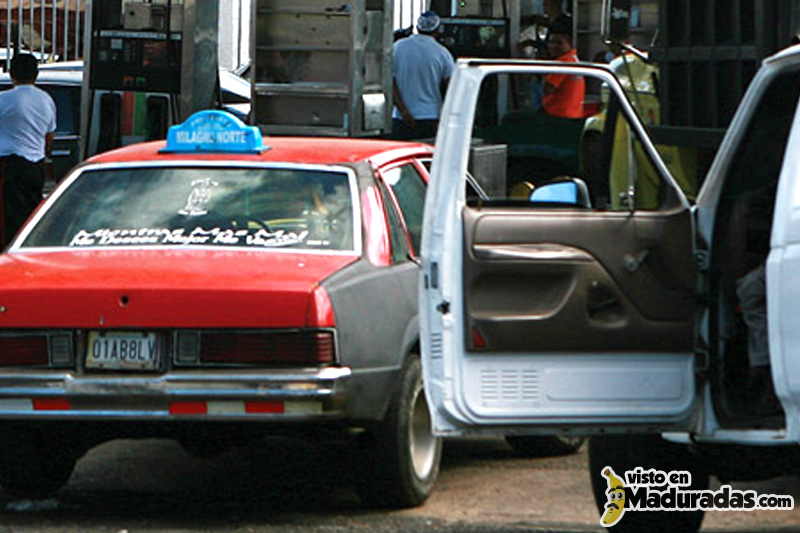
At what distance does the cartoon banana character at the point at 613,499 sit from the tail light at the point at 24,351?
2.24m

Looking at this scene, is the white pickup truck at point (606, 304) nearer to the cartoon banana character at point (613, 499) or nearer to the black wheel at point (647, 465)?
the black wheel at point (647, 465)

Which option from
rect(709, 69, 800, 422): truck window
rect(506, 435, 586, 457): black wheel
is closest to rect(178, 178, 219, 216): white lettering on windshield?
rect(506, 435, 586, 457): black wheel

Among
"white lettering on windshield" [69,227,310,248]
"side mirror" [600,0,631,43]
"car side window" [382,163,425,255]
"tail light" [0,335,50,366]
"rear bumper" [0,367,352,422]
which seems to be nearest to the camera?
"rear bumper" [0,367,352,422]

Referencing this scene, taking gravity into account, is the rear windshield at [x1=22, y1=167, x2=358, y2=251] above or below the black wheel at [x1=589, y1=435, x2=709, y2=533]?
above

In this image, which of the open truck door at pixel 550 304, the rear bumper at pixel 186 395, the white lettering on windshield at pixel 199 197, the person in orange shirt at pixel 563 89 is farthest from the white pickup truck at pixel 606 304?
the person in orange shirt at pixel 563 89

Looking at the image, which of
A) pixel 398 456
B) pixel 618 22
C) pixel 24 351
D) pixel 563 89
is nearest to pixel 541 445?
pixel 398 456

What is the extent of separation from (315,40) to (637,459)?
858 centimetres

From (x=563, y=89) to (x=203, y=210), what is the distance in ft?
22.0

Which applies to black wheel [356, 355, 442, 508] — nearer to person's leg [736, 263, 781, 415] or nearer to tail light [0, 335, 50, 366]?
tail light [0, 335, 50, 366]

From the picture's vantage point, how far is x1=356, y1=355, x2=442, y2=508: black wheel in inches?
297

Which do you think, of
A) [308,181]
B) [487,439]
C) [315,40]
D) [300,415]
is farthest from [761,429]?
[315,40]

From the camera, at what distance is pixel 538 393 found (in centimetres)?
612

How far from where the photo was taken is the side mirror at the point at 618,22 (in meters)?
12.4

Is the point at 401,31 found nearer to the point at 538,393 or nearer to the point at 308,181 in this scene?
the point at 308,181
